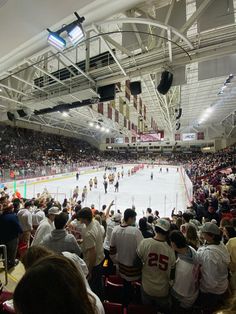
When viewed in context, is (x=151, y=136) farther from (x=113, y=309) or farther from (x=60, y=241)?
(x=113, y=309)

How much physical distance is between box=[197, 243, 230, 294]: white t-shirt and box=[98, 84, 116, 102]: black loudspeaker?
22.5ft

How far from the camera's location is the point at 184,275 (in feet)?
7.54

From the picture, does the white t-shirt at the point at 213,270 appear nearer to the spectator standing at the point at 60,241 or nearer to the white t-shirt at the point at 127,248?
the white t-shirt at the point at 127,248

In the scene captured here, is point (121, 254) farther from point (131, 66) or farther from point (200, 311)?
point (131, 66)

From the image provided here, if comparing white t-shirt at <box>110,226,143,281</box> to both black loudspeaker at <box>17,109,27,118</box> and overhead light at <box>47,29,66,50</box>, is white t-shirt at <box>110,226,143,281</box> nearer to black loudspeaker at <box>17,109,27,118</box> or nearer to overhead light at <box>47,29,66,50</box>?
overhead light at <box>47,29,66,50</box>

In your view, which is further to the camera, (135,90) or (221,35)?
(135,90)

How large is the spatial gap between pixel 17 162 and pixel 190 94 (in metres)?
18.7

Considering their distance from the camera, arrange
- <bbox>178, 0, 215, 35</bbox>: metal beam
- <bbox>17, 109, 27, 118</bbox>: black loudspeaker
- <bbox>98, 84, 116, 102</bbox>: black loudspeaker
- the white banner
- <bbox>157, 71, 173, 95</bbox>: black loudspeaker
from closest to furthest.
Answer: <bbox>178, 0, 215, 35</bbox>: metal beam < <bbox>157, 71, 173, 95</bbox>: black loudspeaker < <bbox>98, 84, 116, 102</bbox>: black loudspeaker < <bbox>17, 109, 27, 118</bbox>: black loudspeaker < the white banner

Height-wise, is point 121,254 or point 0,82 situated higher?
point 0,82

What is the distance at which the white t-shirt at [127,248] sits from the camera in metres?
2.67

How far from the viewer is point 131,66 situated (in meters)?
7.15

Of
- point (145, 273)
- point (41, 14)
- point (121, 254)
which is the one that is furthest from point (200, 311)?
point (41, 14)

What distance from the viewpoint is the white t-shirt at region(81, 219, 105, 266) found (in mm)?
2822

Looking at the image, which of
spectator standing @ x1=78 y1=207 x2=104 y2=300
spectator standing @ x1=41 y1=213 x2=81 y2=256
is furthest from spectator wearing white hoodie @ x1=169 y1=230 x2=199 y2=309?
spectator standing @ x1=41 y1=213 x2=81 y2=256
